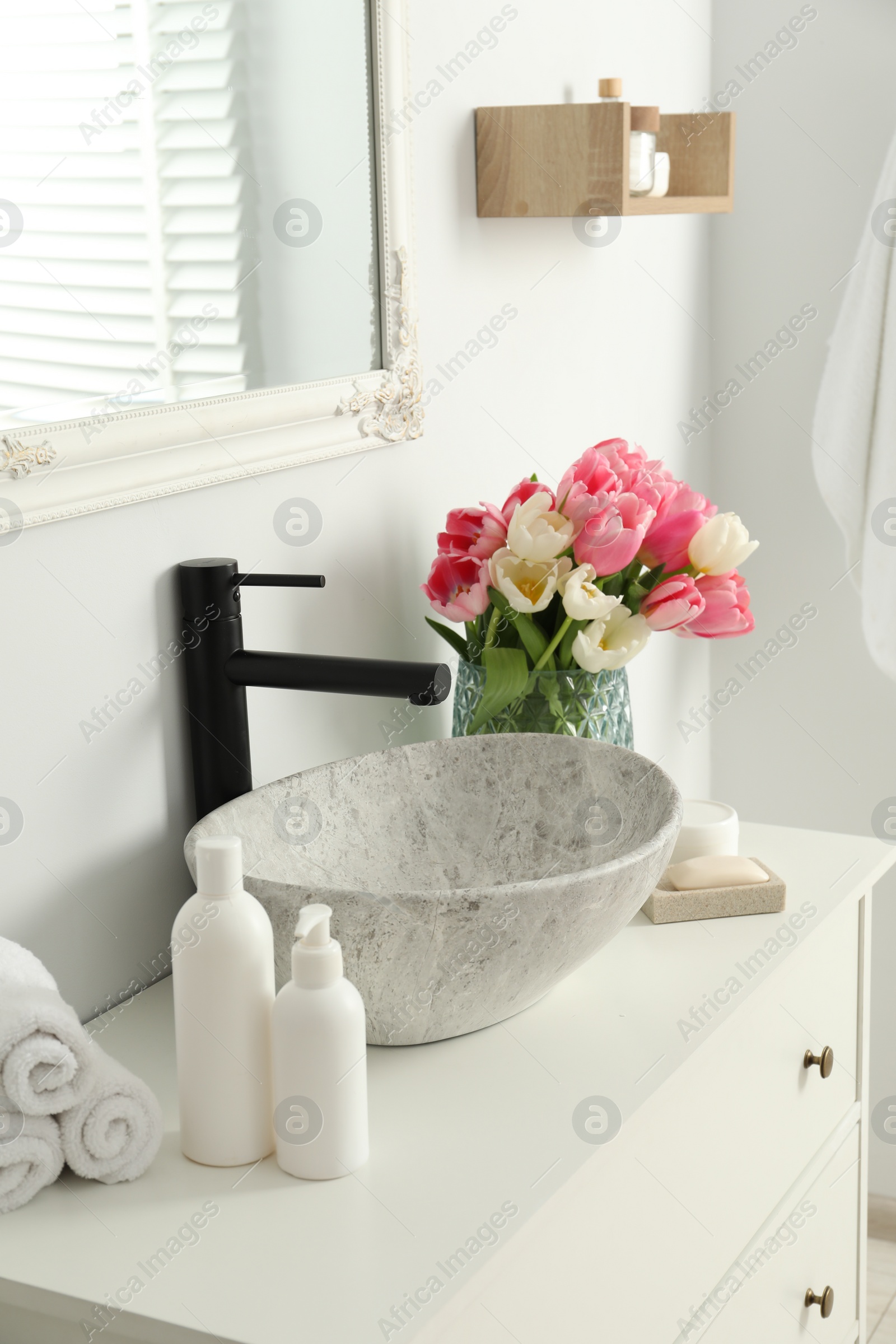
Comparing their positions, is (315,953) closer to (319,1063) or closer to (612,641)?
(319,1063)

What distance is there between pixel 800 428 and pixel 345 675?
1096 millimetres

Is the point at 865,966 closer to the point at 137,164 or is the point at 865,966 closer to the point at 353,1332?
the point at 353,1332

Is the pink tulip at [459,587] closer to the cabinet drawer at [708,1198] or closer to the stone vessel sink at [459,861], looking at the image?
the stone vessel sink at [459,861]

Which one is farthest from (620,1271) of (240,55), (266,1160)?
(240,55)

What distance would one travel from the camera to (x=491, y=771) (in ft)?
3.47

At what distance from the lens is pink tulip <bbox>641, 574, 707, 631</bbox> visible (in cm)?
108

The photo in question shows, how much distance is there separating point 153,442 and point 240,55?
0.31 meters

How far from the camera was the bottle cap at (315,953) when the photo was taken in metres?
0.67

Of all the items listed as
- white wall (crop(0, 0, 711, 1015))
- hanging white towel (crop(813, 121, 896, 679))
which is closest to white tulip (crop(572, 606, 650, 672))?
white wall (crop(0, 0, 711, 1015))

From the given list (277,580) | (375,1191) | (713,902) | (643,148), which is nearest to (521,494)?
(277,580)

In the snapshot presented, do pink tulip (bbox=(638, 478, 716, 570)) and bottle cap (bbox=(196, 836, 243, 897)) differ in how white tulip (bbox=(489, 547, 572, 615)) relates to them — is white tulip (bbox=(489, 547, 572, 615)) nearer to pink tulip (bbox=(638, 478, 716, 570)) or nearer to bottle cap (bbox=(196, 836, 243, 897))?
pink tulip (bbox=(638, 478, 716, 570))

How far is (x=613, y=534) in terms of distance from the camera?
105 centimetres

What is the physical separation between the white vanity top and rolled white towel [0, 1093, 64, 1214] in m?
0.01

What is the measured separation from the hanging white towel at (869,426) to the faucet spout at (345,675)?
3.29 feet
